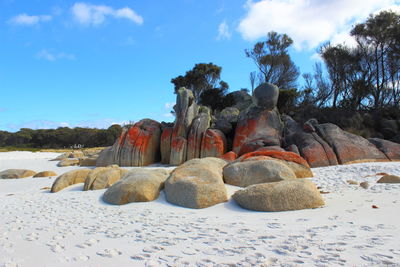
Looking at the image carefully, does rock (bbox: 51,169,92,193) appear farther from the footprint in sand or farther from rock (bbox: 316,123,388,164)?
rock (bbox: 316,123,388,164)

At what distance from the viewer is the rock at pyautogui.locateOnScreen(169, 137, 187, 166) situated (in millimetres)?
13125

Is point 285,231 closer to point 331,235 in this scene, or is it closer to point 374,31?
point 331,235

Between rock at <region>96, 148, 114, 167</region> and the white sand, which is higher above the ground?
rock at <region>96, 148, 114, 167</region>

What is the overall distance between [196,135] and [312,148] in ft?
16.1

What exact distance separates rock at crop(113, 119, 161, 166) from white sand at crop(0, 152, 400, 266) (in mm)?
7537

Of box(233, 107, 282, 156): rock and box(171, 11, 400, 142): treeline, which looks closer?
box(233, 107, 282, 156): rock

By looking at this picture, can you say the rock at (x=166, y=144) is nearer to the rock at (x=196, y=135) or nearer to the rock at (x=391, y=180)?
the rock at (x=196, y=135)

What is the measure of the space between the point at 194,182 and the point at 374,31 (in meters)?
25.6

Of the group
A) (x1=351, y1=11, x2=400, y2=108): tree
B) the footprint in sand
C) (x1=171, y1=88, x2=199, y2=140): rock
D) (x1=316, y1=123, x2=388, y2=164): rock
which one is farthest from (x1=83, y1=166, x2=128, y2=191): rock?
(x1=351, y1=11, x2=400, y2=108): tree

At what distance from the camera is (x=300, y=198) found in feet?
16.6

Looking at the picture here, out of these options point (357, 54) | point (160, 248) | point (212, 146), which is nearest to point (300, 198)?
point (160, 248)

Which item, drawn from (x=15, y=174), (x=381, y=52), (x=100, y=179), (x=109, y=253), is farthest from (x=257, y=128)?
(x=381, y=52)

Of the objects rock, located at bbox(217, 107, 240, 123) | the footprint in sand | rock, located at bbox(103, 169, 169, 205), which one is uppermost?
rock, located at bbox(217, 107, 240, 123)

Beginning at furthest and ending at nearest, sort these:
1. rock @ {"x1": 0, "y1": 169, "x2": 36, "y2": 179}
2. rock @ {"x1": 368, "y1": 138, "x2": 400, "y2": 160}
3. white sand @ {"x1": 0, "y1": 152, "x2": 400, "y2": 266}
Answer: rock @ {"x1": 368, "y1": 138, "x2": 400, "y2": 160}, rock @ {"x1": 0, "y1": 169, "x2": 36, "y2": 179}, white sand @ {"x1": 0, "y1": 152, "x2": 400, "y2": 266}
